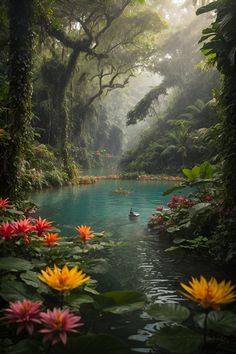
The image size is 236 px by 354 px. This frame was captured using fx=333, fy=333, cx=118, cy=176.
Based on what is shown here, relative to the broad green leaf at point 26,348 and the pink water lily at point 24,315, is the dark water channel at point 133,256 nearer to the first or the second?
the broad green leaf at point 26,348

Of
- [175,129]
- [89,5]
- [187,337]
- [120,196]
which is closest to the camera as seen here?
[187,337]

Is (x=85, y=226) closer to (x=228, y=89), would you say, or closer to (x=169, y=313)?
(x=169, y=313)

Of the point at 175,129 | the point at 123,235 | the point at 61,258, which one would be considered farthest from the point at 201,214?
the point at 175,129

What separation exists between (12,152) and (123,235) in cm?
256

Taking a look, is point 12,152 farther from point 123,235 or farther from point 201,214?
point 201,214

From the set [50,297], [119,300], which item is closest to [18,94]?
[50,297]

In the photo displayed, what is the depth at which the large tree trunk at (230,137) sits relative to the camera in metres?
4.14

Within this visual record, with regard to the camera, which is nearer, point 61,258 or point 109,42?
point 61,258

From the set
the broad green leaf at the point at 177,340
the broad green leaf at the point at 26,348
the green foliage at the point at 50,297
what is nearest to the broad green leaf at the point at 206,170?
the green foliage at the point at 50,297

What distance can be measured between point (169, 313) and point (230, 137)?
9.48 ft

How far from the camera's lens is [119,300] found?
75.8 inches

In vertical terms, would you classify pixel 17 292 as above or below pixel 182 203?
below

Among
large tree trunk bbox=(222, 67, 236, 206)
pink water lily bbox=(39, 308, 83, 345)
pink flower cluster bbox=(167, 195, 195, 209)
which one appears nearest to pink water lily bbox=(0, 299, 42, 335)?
pink water lily bbox=(39, 308, 83, 345)

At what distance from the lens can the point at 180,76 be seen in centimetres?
2622
